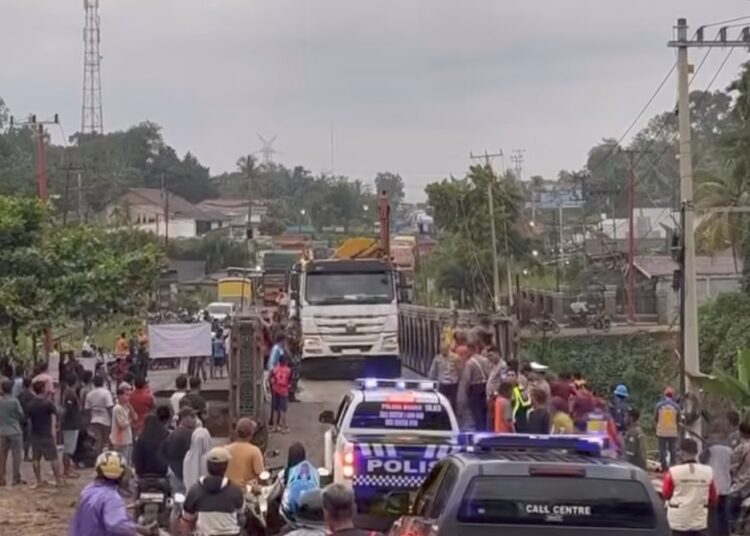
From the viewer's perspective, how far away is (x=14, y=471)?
2086cm

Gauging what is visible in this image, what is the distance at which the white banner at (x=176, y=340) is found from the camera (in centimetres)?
3025

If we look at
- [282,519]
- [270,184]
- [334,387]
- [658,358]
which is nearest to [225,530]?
[282,519]

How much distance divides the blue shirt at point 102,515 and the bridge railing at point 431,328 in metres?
18.0

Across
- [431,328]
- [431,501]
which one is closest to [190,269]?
[431,328]

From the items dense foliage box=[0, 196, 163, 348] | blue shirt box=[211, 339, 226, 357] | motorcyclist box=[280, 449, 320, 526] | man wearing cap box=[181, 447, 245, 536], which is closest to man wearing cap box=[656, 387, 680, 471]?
motorcyclist box=[280, 449, 320, 526]

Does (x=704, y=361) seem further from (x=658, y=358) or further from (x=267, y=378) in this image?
(x=267, y=378)

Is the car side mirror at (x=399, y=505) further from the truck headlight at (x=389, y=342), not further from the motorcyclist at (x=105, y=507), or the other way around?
the truck headlight at (x=389, y=342)

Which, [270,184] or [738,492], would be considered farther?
[270,184]

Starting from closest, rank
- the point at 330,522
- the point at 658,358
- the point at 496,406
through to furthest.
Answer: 1. the point at 330,522
2. the point at 496,406
3. the point at 658,358

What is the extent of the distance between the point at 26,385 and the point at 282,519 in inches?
400

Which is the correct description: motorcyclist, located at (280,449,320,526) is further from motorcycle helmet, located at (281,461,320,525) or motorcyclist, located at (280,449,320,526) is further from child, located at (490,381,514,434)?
child, located at (490,381,514,434)

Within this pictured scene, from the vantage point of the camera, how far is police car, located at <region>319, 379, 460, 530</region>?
48.5 ft

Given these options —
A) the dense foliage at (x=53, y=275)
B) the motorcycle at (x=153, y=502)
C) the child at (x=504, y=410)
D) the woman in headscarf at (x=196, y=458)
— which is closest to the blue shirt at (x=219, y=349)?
the dense foliage at (x=53, y=275)

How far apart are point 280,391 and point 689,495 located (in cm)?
1347
